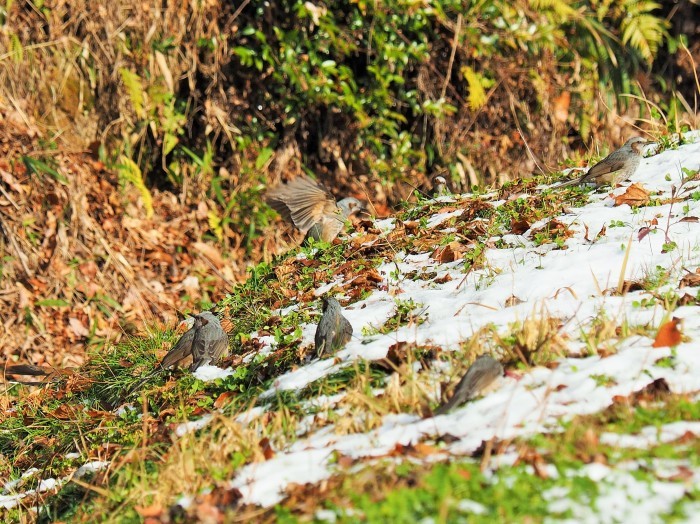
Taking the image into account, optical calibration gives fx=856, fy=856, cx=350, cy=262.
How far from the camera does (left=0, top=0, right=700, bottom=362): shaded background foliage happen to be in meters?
8.84

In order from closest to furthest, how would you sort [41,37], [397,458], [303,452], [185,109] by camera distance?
[397,458], [303,452], [41,37], [185,109]

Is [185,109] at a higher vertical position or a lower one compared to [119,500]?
higher

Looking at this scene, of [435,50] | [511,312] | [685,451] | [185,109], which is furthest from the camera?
[435,50]

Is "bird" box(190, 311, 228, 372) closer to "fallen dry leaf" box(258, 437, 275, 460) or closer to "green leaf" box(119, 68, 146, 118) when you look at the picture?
"fallen dry leaf" box(258, 437, 275, 460)

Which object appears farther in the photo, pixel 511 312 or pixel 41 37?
pixel 41 37

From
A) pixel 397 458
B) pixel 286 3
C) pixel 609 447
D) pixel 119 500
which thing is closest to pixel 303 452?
pixel 397 458

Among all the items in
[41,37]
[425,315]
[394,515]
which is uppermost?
[41,37]

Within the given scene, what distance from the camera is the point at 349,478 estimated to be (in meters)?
3.39

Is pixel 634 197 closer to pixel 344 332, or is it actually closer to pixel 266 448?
pixel 344 332

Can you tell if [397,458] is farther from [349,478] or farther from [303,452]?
[303,452]

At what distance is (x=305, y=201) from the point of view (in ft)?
24.1

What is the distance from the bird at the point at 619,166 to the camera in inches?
253

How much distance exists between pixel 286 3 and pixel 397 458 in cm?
730

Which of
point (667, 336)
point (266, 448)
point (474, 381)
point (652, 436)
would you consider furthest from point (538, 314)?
point (266, 448)
